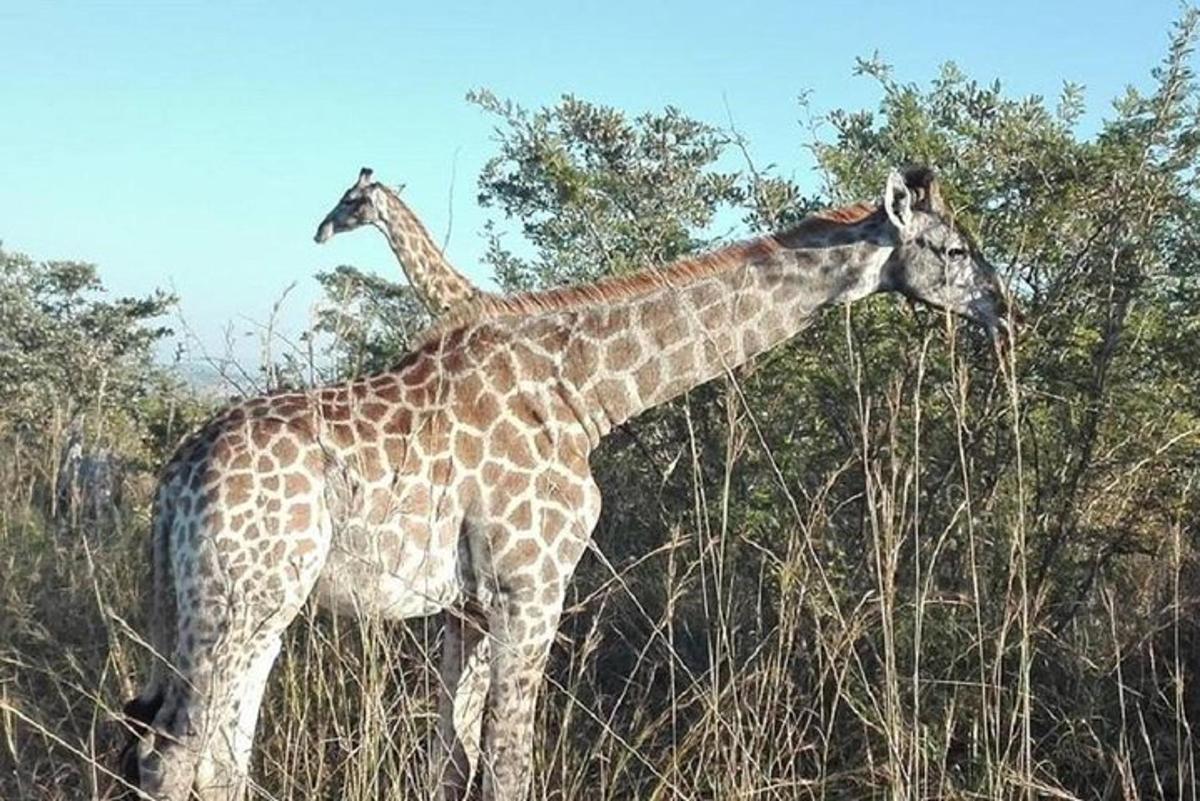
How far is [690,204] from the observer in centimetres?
644

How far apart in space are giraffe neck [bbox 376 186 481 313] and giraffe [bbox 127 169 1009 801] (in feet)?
7.59

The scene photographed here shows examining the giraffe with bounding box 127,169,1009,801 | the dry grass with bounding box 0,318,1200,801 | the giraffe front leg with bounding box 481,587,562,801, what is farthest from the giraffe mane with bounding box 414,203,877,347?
the giraffe front leg with bounding box 481,587,562,801

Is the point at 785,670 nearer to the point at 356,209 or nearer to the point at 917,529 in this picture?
the point at 917,529

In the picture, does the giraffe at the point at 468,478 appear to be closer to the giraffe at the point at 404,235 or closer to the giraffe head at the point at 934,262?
the giraffe head at the point at 934,262

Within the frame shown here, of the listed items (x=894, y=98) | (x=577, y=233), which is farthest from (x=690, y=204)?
(x=894, y=98)

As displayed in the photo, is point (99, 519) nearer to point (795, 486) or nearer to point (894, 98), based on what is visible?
point (795, 486)

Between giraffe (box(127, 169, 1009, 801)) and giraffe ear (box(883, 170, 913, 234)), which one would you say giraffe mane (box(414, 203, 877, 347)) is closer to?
giraffe (box(127, 169, 1009, 801))

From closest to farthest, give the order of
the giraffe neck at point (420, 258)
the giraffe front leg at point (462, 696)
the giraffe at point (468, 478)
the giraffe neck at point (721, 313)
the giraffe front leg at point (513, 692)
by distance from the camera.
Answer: the giraffe at point (468, 478), the giraffe front leg at point (513, 692), the giraffe front leg at point (462, 696), the giraffe neck at point (721, 313), the giraffe neck at point (420, 258)

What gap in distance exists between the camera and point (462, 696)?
478cm

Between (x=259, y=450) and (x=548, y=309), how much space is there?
1221mm

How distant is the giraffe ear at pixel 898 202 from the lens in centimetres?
482

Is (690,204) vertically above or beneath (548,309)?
above

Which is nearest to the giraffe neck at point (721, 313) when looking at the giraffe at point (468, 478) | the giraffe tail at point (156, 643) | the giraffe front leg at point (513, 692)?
the giraffe at point (468, 478)

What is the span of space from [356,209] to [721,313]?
368 cm
